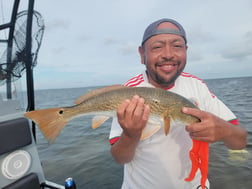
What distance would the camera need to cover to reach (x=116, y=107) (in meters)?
2.00

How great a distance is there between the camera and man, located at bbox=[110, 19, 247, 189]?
77.2 inches

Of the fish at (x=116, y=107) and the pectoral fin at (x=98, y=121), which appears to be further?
the pectoral fin at (x=98, y=121)

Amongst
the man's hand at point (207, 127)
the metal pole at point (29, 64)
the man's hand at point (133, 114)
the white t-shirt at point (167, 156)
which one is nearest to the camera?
the man's hand at point (207, 127)

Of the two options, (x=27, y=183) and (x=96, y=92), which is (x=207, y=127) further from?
(x=27, y=183)

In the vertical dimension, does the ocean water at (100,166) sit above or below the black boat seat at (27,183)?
below

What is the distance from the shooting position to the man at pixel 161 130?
196 centimetres

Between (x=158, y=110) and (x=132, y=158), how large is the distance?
0.72m

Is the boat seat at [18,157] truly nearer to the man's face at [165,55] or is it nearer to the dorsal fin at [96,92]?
the dorsal fin at [96,92]

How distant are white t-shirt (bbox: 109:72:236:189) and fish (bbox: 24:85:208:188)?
0.20m

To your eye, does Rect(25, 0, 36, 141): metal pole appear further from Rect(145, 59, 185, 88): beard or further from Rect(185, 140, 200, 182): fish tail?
Rect(185, 140, 200, 182): fish tail

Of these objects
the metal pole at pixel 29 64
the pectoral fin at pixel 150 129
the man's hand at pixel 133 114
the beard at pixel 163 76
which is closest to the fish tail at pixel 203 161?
the pectoral fin at pixel 150 129

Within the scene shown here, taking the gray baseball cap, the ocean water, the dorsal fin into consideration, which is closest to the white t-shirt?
the dorsal fin

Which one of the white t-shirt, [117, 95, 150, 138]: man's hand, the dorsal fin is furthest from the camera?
the white t-shirt

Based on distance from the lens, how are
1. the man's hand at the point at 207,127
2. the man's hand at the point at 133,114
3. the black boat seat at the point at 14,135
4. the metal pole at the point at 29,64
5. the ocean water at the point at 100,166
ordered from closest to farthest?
the man's hand at the point at 207,127 → the man's hand at the point at 133,114 → the black boat seat at the point at 14,135 → the metal pole at the point at 29,64 → the ocean water at the point at 100,166
